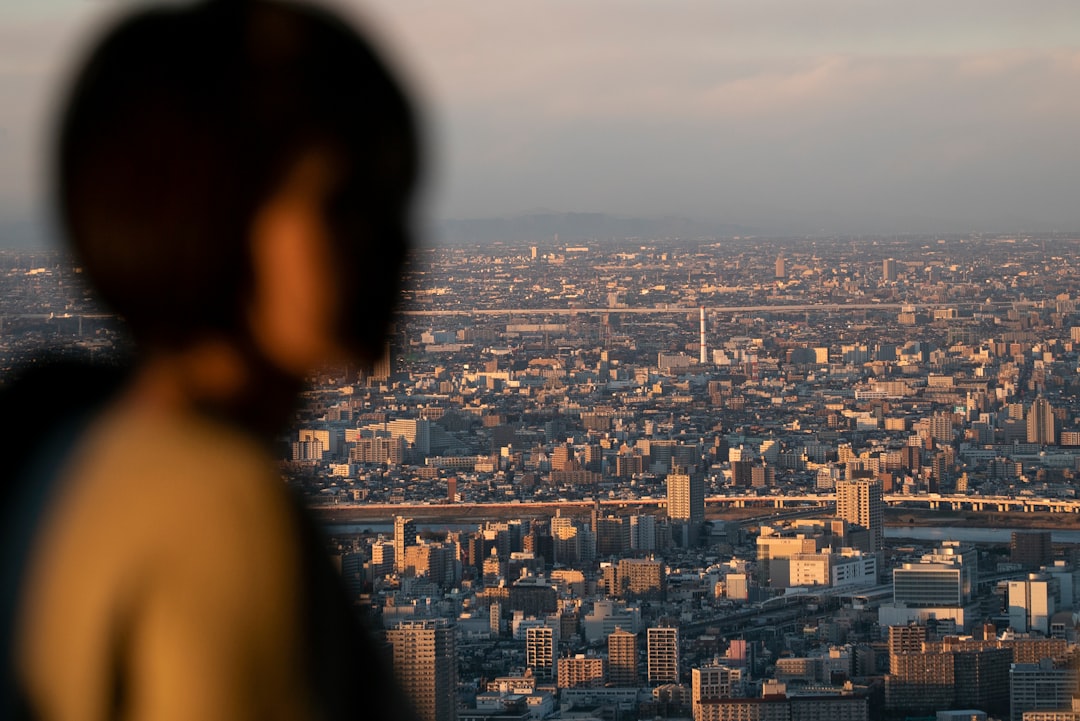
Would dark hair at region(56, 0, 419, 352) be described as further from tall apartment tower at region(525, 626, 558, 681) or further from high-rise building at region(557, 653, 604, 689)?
tall apartment tower at region(525, 626, 558, 681)

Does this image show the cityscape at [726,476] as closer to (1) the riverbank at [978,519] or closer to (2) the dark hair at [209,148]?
(1) the riverbank at [978,519]

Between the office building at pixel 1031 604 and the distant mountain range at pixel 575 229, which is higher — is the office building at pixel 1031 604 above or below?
below

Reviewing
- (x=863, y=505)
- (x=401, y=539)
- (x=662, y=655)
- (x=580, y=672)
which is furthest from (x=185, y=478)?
(x=863, y=505)

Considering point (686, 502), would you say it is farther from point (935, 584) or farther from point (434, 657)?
point (434, 657)

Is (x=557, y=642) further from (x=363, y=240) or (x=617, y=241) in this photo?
(x=617, y=241)

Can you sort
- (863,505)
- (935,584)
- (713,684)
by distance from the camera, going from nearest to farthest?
1. (713,684)
2. (935,584)
3. (863,505)

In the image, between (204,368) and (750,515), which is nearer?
(204,368)

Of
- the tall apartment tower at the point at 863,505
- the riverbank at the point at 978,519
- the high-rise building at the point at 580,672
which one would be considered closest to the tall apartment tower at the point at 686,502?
the tall apartment tower at the point at 863,505
